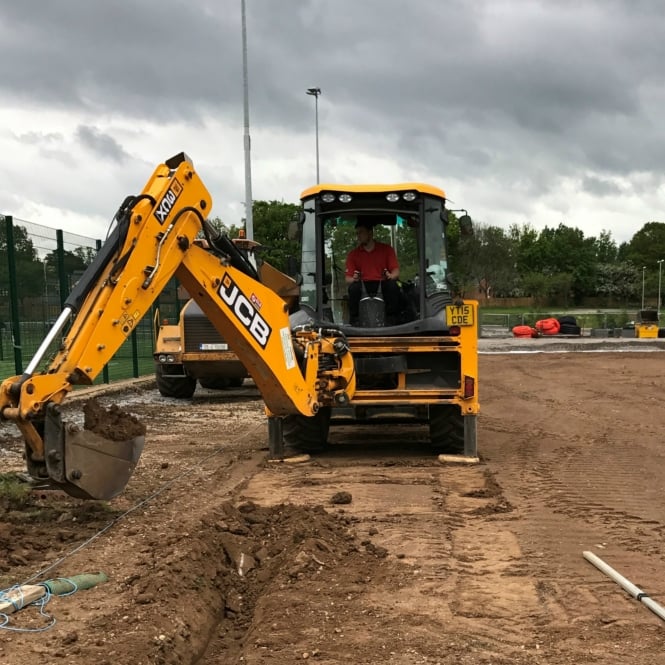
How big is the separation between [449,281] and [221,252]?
3055 mm

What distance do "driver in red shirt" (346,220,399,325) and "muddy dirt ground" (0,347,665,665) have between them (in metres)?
1.70

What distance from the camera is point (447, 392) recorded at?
8086 mm

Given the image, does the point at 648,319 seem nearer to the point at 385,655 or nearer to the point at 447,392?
the point at 447,392

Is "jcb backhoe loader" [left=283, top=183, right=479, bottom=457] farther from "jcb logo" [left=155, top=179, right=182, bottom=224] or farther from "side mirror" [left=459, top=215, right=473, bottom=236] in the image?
"jcb logo" [left=155, top=179, right=182, bottom=224]

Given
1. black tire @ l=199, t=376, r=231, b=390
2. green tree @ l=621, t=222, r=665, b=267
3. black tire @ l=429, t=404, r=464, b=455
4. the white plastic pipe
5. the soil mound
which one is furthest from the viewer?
green tree @ l=621, t=222, r=665, b=267

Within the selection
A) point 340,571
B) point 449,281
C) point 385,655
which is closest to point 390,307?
point 449,281

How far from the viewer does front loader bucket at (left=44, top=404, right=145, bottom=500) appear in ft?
16.4

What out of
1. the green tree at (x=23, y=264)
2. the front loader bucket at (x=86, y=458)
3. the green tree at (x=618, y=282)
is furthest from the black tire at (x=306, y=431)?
the green tree at (x=618, y=282)

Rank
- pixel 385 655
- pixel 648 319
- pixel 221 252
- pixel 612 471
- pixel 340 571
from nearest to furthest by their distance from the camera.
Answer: pixel 385 655, pixel 340 571, pixel 221 252, pixel 612 471, pixel 648 319

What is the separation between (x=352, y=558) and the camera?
504cm

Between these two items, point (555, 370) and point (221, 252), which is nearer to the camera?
point (221, 252)

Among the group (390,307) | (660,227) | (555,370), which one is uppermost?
(660,227)

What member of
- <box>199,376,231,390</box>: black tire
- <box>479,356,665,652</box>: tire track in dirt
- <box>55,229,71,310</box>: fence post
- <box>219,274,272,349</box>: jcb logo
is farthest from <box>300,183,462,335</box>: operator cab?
<box>199,376,231,390</box>: black tire

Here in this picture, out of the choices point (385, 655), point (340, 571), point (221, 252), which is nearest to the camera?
point (385, 655)
